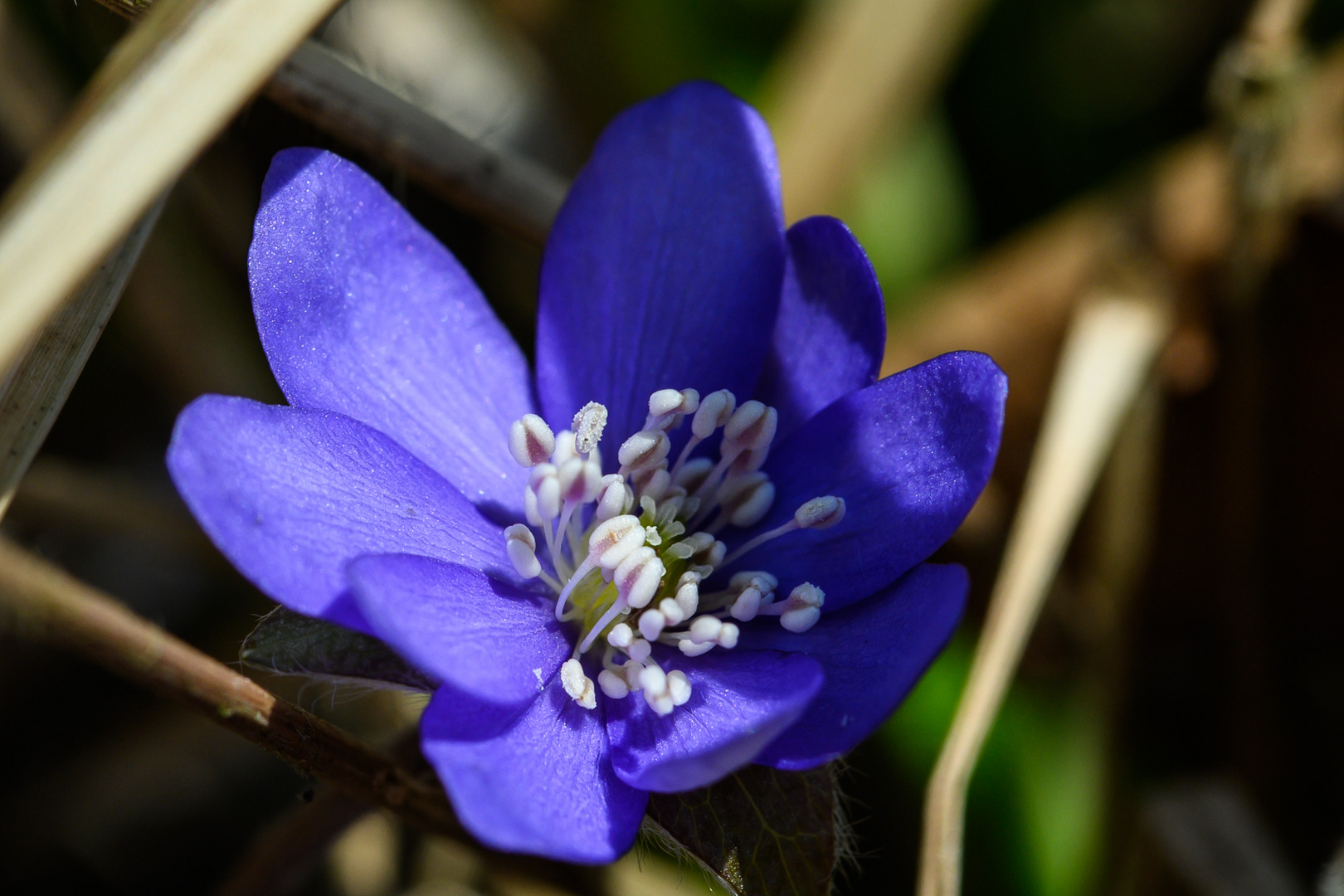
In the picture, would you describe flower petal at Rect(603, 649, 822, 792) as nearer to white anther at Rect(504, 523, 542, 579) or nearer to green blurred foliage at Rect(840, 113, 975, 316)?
white anther at Rect(504, 523, 542, 579)

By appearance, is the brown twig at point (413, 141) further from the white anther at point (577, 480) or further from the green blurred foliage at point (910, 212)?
the green blurred foliage at point (910, 212)

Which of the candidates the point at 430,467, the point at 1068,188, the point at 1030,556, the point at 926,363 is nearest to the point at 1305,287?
the point at 1068,188

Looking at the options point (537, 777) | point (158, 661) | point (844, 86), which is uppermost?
point (844, 86)

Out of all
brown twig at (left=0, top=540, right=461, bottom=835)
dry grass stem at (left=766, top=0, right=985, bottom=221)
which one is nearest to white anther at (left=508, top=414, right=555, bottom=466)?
brown twig at (left=0, top=540, right=461, bottom=835)

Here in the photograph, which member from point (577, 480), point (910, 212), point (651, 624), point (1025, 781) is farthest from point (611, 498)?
point (910, 212)

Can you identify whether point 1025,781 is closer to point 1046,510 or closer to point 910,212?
point 1046,510
